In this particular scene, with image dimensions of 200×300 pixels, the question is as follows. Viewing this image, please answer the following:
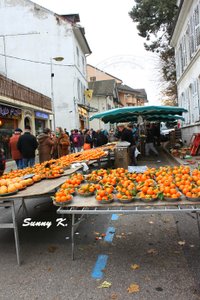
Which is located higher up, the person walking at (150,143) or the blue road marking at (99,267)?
the person walking at (150,143)

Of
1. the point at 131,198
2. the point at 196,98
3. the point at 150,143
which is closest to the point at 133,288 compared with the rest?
the point at 131,198

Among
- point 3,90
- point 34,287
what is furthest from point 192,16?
point 34,287

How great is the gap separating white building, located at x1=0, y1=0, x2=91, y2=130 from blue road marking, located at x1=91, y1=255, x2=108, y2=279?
1083 inches

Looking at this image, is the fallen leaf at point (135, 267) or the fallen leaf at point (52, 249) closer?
the fallen leaf at point (135, 267)

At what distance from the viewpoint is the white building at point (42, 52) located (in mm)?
31000

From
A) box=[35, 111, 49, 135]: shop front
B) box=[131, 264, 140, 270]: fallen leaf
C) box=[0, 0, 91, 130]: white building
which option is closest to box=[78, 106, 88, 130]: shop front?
box=[0, 0, 91, 130]: white building

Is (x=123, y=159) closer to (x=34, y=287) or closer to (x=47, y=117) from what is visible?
(x=34, y=287)

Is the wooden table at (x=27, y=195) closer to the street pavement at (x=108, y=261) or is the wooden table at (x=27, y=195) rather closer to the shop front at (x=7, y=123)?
the street pavement at (x=108, y=261)

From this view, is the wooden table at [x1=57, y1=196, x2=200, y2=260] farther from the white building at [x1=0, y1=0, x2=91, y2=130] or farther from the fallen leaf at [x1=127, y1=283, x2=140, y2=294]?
the white building at [x1=0, y1=0, x2=91, y2=130]

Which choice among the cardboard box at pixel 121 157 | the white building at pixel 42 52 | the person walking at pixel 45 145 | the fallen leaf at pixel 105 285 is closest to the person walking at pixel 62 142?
the person walking at pixel 45 145

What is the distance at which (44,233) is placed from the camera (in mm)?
5500

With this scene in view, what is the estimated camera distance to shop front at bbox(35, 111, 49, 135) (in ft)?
83.3

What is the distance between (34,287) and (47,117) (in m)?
25.0

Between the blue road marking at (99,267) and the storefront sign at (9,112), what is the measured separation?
1490 cm
